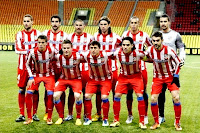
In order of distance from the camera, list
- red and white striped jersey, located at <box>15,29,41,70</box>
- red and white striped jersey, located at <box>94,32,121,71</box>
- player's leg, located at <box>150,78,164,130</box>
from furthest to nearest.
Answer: red and white striped jersey, located at <box>94,32,121,71</box> → red and white striped jersey, located at <box>15,29,41,70</box> → player's leg, located at <box>150,78,164,130</box>

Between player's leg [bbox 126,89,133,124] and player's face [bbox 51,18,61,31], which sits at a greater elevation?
player's face [bbox 51,18,61,31]

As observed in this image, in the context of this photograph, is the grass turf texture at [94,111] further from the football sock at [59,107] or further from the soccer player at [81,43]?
the soccer player at [81,43]

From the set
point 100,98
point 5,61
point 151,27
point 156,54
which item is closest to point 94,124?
point 100,98

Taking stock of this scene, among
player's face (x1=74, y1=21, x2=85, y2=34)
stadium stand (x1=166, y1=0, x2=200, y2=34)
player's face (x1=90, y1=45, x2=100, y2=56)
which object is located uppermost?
stadium stand (x1=166, y1=0, x2=200, y2=34)

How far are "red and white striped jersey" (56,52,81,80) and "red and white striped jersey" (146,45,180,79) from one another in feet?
4.47

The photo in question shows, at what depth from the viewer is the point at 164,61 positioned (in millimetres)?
7078

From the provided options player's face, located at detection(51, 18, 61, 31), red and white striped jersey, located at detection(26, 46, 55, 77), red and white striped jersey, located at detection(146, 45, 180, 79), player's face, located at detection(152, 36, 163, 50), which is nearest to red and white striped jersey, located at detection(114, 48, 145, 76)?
red and white striped jersey, located at detection(146, 45, 180, 79)

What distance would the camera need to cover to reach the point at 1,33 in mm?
30031

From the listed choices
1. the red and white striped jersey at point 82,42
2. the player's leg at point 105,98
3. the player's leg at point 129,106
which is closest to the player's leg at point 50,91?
the red and white striped jersey at point 82,42

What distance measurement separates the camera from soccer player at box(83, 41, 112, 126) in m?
7.30

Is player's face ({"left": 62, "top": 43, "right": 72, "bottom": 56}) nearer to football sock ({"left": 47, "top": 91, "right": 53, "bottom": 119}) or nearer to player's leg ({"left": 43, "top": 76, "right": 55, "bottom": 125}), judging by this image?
player's leg ({"left": 43, "top": 76, "right": 55, "bottom": 125})

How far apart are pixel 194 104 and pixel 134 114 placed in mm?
1876

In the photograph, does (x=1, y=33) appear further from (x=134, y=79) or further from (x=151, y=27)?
(x=134, y=79)

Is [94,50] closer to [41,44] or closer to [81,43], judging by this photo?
[81,43]
